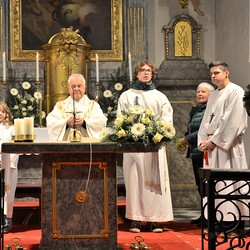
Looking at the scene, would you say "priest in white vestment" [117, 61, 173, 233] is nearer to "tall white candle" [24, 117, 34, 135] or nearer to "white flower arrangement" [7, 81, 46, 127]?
"tall white candle" [24, 117, 34, 135]

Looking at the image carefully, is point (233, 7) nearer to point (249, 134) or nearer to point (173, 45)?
point (173, 45)

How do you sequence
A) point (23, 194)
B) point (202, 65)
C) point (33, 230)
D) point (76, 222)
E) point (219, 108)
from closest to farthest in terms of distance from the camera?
point (76, 222) → point (219, 108) → point (33, 230) → point (23, 194) → point (202, 65)

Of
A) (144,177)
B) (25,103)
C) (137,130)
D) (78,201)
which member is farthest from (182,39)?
(78,201)

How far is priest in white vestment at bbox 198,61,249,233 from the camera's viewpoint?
7.37 m

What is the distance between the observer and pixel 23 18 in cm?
1132

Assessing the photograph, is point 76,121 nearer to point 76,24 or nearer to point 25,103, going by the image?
point 25,103

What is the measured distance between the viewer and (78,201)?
6133 millimetres

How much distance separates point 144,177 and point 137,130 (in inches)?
77.2

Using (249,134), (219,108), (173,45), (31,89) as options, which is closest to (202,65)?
(173,45)

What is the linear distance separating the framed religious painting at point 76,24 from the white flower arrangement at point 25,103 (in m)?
0.62

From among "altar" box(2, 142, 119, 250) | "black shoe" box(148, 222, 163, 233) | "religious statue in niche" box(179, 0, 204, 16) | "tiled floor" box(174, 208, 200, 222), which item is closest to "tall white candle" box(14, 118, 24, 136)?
"altar" box(2, 142, 119, 250)

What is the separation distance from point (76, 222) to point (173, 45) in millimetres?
6208

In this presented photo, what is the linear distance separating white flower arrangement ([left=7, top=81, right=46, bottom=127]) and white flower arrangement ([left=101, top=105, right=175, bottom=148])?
4284mm

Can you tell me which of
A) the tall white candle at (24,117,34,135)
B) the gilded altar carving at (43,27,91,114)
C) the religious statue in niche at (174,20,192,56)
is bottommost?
the tall white candle at (24,117,34,135)
